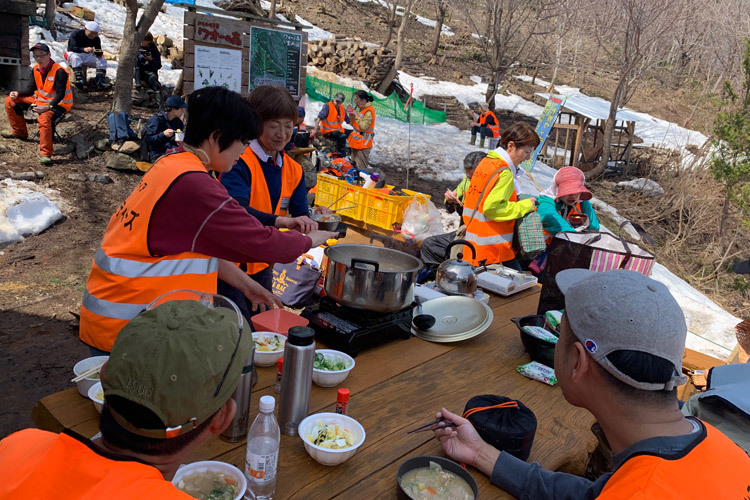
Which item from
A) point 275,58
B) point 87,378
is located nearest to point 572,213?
point 275,58

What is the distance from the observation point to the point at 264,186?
347 centimetres

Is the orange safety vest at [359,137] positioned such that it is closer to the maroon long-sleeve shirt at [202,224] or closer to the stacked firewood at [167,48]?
the stacked firewood at [167,48]

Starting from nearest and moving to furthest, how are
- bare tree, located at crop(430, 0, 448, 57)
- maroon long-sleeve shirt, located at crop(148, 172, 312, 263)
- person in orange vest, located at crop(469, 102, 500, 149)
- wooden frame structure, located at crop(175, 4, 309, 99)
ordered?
maroon long-sleeve shirt, located at crop(148, 172, 312, 263), wooden frame structure, located at crop(175, 4, 309, 99), person in orange vest, located at crop(469, 102, 500, 149), bare tree, located at crop(430, 0, 448, 57)

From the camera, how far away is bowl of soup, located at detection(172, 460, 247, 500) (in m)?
1.63

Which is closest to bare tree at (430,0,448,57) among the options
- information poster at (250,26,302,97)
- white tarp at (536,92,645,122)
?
white tarp at (536,92,645,122)

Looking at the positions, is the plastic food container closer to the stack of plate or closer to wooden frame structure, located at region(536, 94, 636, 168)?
the stack of plate

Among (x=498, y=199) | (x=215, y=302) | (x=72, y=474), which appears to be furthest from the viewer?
(x=498, y=199)

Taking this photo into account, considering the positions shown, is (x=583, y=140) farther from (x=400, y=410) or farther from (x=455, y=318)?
(x=400, y=410)

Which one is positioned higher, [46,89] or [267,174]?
[267,174]

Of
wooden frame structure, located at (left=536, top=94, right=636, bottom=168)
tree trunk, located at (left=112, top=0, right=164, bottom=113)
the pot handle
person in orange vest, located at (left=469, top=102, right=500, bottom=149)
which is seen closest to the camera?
the pot handle

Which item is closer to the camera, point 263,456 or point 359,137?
point 263,456

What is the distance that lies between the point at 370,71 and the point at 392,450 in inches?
810

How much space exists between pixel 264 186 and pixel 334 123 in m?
9.90

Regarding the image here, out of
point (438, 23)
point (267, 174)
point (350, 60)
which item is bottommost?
point (267, 174)
